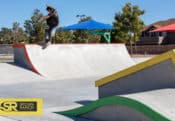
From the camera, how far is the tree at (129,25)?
53.8m

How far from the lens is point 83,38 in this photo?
Answer: 1981 inches

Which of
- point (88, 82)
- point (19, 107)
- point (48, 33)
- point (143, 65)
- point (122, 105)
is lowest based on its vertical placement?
point (88, 82)

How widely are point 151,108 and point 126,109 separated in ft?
1.90

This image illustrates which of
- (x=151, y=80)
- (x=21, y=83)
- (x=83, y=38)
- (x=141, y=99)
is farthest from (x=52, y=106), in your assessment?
(x=83, y=38)

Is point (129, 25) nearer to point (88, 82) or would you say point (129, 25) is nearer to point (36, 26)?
point (36, 26)

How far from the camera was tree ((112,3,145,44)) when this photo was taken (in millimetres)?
53750

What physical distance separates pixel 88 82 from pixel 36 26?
43726mm

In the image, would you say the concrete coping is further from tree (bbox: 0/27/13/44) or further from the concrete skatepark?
tree (bbox: 0/27/13/44)

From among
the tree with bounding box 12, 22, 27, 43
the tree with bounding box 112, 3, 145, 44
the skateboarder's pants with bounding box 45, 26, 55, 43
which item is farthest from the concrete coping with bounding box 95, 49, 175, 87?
the tree with bounding box 12, 22, 27, 43

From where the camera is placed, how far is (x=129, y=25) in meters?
54.6

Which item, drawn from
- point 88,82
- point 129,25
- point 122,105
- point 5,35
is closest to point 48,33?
point 88,82

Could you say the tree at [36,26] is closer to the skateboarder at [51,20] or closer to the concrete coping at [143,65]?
the skateboarder at [51,20]

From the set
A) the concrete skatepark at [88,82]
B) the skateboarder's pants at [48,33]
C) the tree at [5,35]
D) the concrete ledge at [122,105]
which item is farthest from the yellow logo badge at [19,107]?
the tree at [5,35]

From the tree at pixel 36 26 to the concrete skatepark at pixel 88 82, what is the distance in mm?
37503
